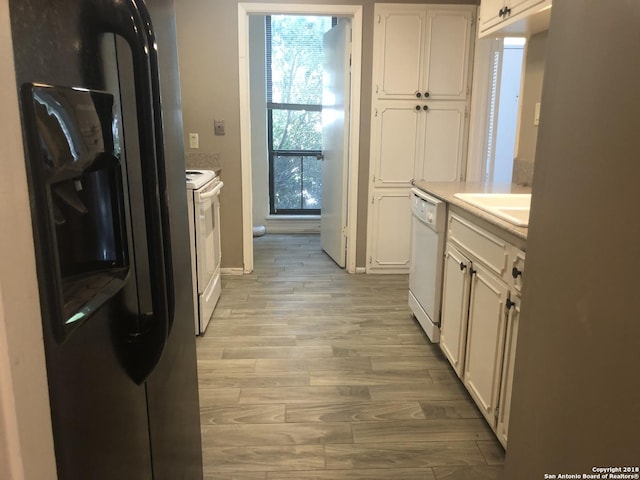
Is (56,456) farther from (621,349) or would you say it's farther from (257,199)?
(257,199)

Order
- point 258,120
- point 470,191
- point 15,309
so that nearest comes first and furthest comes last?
1. point 15,309
2. point 470,191
3. point 258,120

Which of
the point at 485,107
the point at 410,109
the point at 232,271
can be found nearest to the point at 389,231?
the point at 410,109

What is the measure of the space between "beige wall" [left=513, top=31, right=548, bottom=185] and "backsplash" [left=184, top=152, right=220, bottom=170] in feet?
7.45

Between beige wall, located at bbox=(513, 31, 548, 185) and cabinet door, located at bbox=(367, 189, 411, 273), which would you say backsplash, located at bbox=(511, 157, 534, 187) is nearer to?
beige wall, located at bbox=(513, 31, 548, 185)

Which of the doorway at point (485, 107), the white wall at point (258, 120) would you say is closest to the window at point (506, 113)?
the doorway at point (485, 107)

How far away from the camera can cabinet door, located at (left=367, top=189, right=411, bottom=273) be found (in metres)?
4.25

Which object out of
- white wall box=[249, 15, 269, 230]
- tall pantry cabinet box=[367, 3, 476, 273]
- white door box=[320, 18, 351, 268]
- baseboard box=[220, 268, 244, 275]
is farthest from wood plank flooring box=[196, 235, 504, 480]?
white wall box=[249, 15, 269, 230]

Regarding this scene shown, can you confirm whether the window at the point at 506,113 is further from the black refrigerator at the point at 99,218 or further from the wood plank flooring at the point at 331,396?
the black refrigerator at the point at 99,218

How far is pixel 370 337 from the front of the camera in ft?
9.94

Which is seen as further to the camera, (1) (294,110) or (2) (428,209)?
(1) (294,110)

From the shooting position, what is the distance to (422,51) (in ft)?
13.1

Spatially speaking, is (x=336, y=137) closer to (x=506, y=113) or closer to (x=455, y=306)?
(x=506, y=113)

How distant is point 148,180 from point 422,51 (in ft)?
12.0

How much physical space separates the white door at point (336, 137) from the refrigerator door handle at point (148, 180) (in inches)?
136
